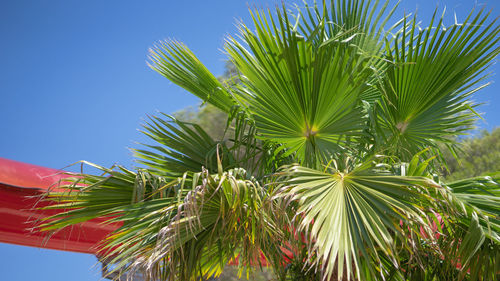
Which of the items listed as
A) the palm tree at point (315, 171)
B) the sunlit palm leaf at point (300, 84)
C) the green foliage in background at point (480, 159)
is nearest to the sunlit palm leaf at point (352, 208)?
the palm tree at point (315, 171)

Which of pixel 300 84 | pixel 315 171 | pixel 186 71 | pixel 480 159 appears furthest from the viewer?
pixel 480 159

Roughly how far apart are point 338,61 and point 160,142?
1257mm

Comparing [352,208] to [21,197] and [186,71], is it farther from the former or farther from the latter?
[21,197]

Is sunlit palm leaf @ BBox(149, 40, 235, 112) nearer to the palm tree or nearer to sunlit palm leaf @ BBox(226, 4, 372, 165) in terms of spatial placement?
the palm tree

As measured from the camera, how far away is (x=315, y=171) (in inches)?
97.7

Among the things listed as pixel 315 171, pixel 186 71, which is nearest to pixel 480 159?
pixel 186 71

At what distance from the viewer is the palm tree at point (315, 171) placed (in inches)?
91.4

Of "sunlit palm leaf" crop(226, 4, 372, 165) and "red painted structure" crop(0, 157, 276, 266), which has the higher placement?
"sunlit palm leaf" crop(226, 4, 372, 165)

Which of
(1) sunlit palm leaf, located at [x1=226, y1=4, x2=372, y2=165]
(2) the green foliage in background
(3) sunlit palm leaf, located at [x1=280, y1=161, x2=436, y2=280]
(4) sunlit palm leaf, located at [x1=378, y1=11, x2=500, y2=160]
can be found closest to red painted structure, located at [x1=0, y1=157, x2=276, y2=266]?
(1) sunlit palm leaf, located at [x1=226, y1=4, x2=372, y2=165]

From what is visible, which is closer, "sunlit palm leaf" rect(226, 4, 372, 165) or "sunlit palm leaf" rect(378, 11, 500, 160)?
"sunlit palm leaf" rect(226, 4, 372, 165)

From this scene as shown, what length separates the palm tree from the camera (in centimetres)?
232

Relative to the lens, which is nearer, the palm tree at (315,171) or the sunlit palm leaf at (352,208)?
the sunlit palm leaf at (352,208)

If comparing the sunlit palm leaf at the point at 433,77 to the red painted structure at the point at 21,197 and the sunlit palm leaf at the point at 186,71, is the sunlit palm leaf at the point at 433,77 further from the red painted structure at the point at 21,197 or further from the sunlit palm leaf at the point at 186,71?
the red painted structure at the point at 21,197

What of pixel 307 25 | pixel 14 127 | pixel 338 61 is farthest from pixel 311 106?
pixel 14 127
